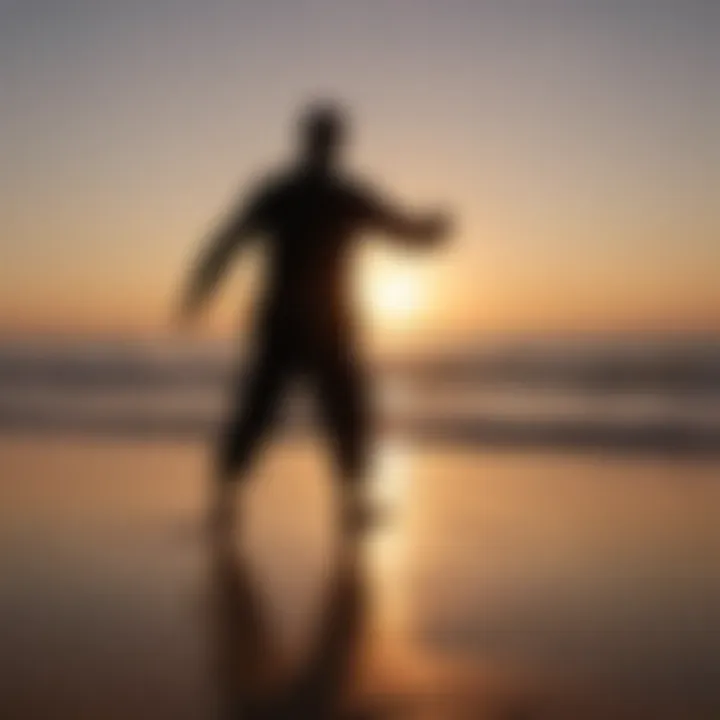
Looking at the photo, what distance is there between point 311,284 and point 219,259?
33 cm

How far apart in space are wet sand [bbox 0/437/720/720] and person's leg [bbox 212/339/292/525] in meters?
0.27

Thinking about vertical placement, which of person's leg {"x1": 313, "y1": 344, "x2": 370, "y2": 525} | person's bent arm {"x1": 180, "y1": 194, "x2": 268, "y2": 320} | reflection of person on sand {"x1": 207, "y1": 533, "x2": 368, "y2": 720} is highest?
person's bent arm {"x1": 180, "y1": 194, "x2": 268, "y2": 320}

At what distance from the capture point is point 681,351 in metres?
11.9

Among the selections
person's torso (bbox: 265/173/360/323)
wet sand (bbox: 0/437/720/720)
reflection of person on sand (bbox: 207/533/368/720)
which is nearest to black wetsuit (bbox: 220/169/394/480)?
person's torso (bbox: 265/173/360/323)

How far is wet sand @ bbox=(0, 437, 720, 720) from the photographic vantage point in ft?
7.77

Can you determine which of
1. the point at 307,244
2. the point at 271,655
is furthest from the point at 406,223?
the point at 271,655

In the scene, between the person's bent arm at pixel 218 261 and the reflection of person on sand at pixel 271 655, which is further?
the person's bent arm at pixel 218 261

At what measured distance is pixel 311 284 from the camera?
151 inches

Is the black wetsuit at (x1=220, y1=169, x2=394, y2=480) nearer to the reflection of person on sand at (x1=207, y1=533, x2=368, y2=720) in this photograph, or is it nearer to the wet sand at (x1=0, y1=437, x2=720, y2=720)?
the wet sand at (x1=0, y1=437, x2=720, y2=720)

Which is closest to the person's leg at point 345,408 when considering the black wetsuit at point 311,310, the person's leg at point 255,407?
the black wetsuit at point 311,310

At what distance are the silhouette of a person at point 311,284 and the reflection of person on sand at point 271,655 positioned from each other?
560 mm

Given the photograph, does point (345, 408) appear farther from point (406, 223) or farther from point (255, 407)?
point (406, 223)

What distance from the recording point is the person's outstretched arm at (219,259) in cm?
382

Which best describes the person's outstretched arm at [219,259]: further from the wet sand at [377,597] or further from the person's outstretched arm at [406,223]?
the wet sand at [377,597]
